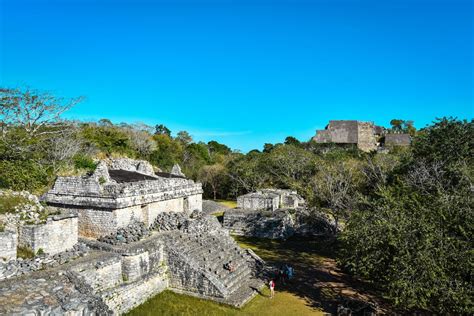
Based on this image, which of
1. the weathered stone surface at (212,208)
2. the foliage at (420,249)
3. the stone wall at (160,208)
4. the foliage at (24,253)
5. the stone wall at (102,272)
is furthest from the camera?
the weathered stone surface at (212,208)

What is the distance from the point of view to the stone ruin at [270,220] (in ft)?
70.0

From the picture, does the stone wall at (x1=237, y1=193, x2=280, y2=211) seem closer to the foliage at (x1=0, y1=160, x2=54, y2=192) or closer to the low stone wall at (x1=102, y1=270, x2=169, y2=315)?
the low stone wall at (x1=102, y1=270, x2=169, y2=315)

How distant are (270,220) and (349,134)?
3612cm

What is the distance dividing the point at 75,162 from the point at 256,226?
1230 cm

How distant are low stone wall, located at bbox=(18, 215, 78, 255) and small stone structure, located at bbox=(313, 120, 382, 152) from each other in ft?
152

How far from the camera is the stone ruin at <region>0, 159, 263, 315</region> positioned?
8.94 m

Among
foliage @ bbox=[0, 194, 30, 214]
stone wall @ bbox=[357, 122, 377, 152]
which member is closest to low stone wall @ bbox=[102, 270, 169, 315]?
foliage @ bbox=[0, 194, 30, 214]

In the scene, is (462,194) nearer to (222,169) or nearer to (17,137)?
(17,137)

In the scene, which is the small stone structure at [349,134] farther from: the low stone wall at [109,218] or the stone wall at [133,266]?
the stone wall at [133,266]

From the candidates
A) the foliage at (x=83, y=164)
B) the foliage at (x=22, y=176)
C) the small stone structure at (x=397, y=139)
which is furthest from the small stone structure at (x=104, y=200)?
the small stone structure at (x=397, y=139)

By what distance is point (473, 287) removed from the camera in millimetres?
8562

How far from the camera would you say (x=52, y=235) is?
1129 cm

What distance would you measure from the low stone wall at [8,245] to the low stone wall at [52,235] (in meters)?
0.82

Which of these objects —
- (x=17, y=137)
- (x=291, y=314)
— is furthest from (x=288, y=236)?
(x=17, y=137)
